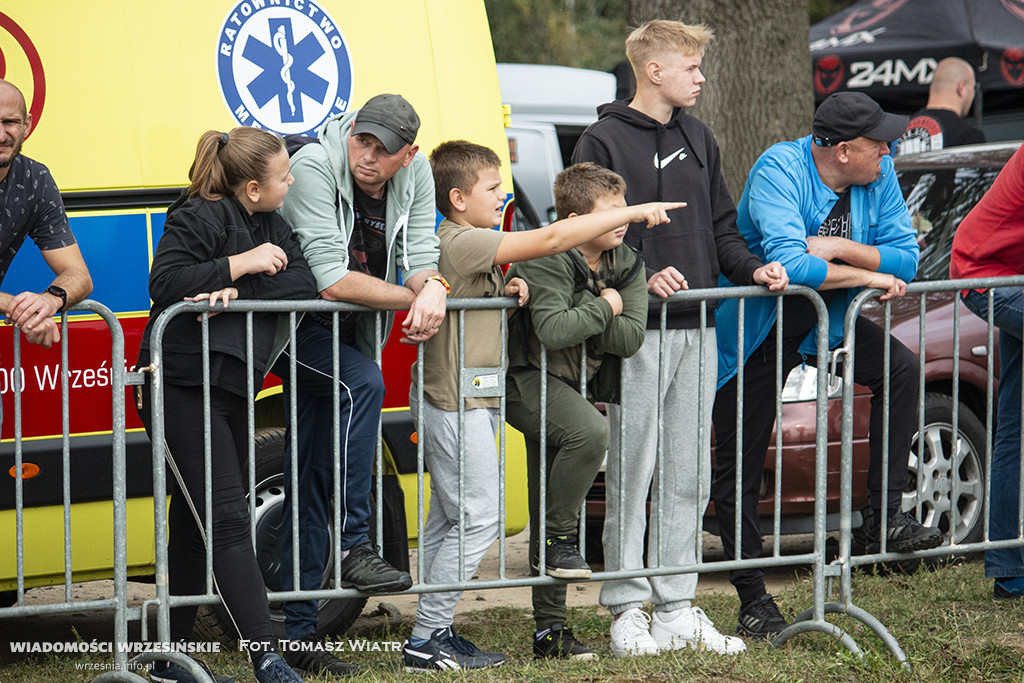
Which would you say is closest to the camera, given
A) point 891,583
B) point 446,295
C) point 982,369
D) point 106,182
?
point 446,295

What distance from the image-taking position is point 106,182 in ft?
14.8

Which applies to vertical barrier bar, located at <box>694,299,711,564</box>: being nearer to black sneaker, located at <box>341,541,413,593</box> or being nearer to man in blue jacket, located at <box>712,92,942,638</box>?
man in blue jacket, located at <box>712,92,942,638</box>

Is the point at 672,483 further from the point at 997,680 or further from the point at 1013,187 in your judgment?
the point at 1013,187

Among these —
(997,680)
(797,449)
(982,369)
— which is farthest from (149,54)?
(982,369)

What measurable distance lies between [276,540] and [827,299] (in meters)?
2.38

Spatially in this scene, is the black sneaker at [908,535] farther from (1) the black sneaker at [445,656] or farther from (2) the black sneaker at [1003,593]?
(1) the black sneaker at [445,656]

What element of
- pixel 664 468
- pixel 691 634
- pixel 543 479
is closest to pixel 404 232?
pixel 543 479

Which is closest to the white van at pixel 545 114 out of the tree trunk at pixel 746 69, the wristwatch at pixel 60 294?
the tree trunk at pixel 746 69

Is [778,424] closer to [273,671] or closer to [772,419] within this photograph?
[772,419]

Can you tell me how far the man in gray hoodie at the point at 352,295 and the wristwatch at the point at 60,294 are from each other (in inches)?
29.5

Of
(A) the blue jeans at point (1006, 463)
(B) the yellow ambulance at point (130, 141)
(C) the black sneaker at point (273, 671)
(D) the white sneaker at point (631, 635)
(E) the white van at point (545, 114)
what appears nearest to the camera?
(C) the black sneaker at point (273, 671)

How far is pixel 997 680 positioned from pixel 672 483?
130 cm

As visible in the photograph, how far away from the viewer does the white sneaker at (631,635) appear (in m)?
4.53

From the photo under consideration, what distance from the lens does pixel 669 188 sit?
4.66m
